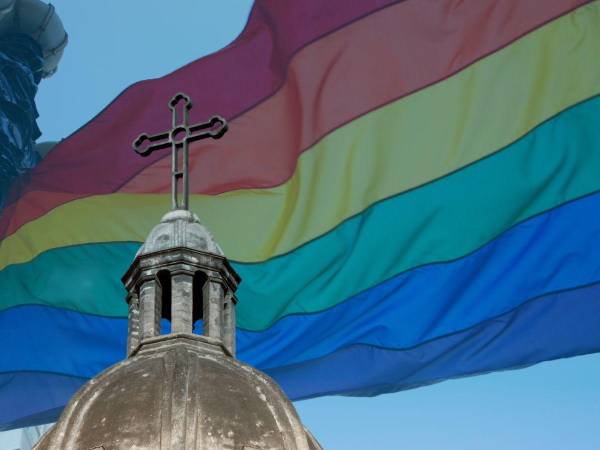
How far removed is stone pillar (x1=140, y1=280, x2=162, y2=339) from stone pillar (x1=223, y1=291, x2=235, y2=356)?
37.6 inches

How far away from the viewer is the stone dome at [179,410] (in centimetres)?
1488

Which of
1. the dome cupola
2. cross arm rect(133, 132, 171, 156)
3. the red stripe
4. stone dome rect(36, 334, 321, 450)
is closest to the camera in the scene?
stone dome rect(36, 334, 321, 450)

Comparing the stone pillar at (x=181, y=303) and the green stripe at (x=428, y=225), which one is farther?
the green stripe at (x=428, y=225)

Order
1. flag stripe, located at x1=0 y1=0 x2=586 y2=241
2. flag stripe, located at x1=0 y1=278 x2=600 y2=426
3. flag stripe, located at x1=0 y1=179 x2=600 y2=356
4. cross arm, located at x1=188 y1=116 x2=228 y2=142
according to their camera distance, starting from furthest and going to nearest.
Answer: flag stripe, located at x1=0 y1=0 x2=586 y2=241
cross arm, located at x1=188 y1=116 x2=228 y2=142
flag stripe, located at x1=0 y1=179 x2=600 y2=356
flag stripe, located at x1=0 y1=278 x2=600 y2=426

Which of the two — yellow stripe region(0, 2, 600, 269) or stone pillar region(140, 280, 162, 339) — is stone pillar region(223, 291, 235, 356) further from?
yellow stripe region(0, 2, 600, 269)

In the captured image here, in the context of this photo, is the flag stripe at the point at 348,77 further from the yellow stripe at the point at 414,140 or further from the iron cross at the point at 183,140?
the iron cross at the point at 183,140

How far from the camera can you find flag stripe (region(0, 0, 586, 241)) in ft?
69.2

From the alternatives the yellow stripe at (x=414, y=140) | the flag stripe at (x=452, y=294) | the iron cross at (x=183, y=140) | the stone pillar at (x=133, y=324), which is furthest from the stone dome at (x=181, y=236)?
the yellow stripe at (x=414, y=140)

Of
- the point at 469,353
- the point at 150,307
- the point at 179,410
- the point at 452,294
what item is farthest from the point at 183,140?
the point at 179,410

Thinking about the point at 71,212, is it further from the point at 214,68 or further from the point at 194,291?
the point at 194,291

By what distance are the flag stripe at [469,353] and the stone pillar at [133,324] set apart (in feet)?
9.72

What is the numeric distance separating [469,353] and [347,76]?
18.9ft

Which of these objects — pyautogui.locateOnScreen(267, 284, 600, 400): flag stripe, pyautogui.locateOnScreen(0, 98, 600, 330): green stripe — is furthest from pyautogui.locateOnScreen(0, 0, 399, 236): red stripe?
pyautogui.locateOnScreen(267, 284, 600, 400): flag stripe

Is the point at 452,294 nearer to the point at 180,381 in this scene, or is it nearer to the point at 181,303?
the point at 181,303
